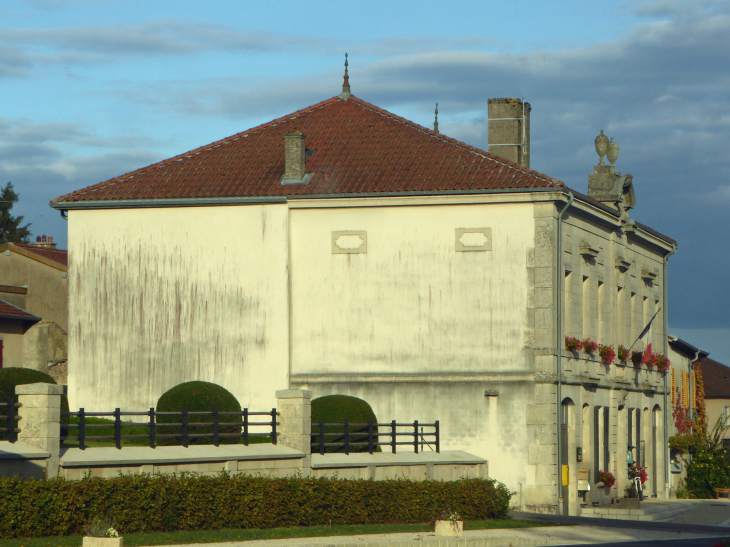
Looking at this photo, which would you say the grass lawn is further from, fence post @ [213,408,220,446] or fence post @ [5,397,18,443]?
fence post @ [213,408,220,446]

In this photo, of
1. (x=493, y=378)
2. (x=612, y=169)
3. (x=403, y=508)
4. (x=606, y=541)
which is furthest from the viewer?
(x=612, y=169)

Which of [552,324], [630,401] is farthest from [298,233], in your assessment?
[630,401]

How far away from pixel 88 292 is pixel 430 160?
11.2m

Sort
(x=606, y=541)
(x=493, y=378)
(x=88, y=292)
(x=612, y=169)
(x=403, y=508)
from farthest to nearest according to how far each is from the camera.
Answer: (x=612, y=169) → (x=88, y=292) → (x=493, y=378) → (x=403, y=508) → (x=606, y=541)

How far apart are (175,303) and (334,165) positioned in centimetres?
638

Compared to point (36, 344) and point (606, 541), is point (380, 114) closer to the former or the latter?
point (36, 344)

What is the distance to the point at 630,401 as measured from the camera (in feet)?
144

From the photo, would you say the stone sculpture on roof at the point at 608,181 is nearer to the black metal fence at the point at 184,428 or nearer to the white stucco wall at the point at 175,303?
the white stucco wall at the point at 175,303

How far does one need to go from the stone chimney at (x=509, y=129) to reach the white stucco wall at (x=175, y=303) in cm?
871

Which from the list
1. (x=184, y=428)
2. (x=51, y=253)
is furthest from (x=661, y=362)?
(x=184, y=428)

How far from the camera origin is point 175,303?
124ft

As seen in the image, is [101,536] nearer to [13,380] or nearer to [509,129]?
[13,380]

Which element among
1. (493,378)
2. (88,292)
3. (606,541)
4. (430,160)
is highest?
(430,160)

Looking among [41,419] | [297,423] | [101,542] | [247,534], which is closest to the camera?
[101,542]
